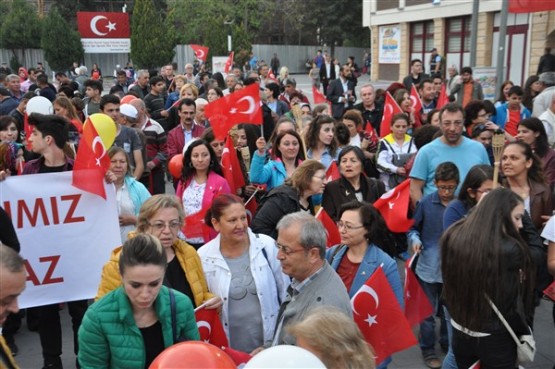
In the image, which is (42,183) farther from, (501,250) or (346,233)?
(501,250)

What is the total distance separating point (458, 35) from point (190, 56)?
20826 mm

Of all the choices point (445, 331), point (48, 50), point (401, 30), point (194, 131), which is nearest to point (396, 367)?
point (445, 331)

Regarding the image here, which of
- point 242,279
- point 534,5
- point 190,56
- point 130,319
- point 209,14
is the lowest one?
point 242,279

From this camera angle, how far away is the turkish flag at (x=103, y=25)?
113 feet

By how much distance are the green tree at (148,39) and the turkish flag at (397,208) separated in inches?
876

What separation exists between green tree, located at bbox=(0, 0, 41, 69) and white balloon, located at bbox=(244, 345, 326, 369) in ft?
136

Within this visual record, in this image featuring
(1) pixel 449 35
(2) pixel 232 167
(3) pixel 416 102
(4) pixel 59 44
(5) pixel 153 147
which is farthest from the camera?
(4) pixel 59 44

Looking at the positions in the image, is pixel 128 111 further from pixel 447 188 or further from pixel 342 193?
pixel 447 188

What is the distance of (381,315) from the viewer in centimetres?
349

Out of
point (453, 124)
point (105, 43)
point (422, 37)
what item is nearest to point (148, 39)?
point (105, 43)

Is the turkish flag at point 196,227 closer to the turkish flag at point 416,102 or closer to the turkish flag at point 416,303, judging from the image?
the turkish flag at point 416,303

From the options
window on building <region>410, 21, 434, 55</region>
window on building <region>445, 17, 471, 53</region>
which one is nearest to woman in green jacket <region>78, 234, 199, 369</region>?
window on building <region>445, 17, 471, 53</region>

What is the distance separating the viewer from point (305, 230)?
3.19 metres

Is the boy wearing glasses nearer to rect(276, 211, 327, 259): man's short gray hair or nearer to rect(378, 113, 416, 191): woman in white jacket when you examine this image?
rect(276, 211, 327, 259): man's short gray hair
